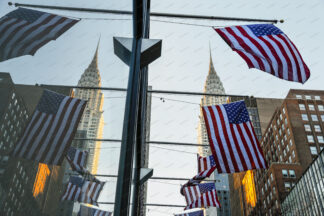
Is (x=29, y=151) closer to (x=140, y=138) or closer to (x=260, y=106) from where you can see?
(x=140, y=138)

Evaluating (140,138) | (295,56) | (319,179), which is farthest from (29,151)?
(319,179)

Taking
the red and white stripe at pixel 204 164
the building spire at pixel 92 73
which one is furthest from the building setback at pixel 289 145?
the building spire at pixel 92 73

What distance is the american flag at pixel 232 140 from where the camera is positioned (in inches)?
350

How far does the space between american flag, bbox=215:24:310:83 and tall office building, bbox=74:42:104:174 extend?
633 centimetres

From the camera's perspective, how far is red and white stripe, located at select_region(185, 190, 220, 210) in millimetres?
16281

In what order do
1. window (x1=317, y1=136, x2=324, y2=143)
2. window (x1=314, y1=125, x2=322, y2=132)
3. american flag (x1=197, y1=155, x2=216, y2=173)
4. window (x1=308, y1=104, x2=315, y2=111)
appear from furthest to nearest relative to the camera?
window (x1=308, y1=104, x2=315, y2=111), window (x1=314, y1=125, x2=322, y2=132), window (x1=317, y1=136, x2=324, y2=143), american flag (x1=197, y1=155, x2=216, y2=173)

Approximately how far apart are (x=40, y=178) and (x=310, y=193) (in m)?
55.5

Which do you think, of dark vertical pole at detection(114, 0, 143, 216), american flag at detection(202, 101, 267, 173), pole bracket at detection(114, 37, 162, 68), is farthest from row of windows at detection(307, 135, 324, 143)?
dark vertical pole at detection(114, 0, 143, 216)

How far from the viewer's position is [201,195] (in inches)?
660

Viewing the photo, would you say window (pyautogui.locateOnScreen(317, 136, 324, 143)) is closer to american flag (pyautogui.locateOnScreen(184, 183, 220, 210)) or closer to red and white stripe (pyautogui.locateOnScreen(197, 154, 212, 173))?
american flag (pyautogui.locateOnScreen(184, 183, 220, 210))

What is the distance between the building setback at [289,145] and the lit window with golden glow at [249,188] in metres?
2.67

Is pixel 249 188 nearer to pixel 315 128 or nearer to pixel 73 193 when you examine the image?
pixel 315 128

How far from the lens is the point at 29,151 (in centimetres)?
93

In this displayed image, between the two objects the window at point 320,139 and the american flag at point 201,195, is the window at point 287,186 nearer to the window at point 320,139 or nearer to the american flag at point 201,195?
the window at point 320,139
